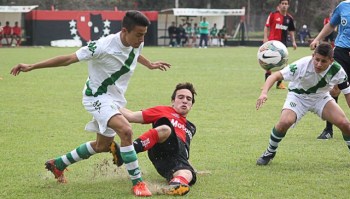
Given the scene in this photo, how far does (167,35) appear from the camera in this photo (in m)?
43.9

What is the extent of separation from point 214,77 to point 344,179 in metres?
12.1

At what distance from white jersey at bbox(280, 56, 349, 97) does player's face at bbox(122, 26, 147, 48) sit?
1.69 metres

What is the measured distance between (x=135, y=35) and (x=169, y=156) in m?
1.21

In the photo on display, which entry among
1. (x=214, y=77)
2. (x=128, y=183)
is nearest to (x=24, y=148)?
(x=128, y=183)

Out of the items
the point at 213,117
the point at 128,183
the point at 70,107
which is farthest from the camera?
the point at 70,107

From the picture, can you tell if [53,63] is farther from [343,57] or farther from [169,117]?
[343,57]

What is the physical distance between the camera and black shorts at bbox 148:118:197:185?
6.13 metres

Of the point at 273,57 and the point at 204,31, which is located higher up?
the point at 273,57

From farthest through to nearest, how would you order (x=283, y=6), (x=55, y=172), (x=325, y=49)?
(x=283, y=6)
(x=325, y=49)
(x=55, y=172)

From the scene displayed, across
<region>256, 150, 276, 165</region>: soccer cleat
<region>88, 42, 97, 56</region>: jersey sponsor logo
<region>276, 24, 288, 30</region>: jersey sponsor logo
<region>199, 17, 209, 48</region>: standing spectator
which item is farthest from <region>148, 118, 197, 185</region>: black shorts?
<region>199, 17, 209, 48</region>: standing spectator

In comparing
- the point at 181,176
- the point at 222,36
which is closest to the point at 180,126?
the point at 181,176

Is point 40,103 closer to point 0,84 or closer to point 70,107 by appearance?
point 70,107

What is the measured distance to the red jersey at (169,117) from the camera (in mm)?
6348

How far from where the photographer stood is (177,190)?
561 centimetres
